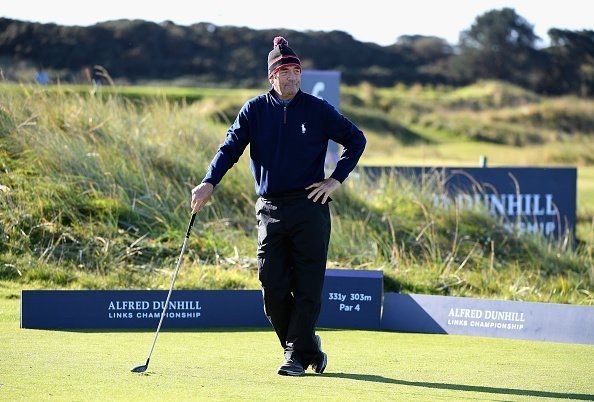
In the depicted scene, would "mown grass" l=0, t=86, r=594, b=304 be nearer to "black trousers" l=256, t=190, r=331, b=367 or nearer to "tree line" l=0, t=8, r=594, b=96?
"black trousers" l=256, t=190, r=331, b=367

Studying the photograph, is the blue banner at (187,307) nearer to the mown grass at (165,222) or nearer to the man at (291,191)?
the mown grass at (165,222)

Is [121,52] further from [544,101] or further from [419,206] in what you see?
[419,206]

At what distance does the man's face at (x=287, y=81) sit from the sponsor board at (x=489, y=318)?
2.74 meters

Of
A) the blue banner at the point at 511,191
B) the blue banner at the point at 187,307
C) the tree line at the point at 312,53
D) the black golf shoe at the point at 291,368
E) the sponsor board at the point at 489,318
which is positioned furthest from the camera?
the tree line at the point at 312,53

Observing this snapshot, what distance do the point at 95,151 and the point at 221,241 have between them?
1.94 meters

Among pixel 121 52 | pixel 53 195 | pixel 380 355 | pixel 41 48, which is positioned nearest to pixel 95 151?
pixel 53 195

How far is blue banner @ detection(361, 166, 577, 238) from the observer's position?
13.4 meters

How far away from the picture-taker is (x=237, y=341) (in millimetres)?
7438

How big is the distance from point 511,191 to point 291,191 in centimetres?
891

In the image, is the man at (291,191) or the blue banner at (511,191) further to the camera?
the blue banner at (511,191)

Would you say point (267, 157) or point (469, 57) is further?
point (469, 57)

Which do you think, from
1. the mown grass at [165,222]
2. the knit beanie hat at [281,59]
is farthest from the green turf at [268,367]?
the mown grass at [165,222]

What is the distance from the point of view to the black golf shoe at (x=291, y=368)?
19.7 feet

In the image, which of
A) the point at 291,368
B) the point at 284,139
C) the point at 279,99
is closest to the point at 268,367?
the point at 291,368
